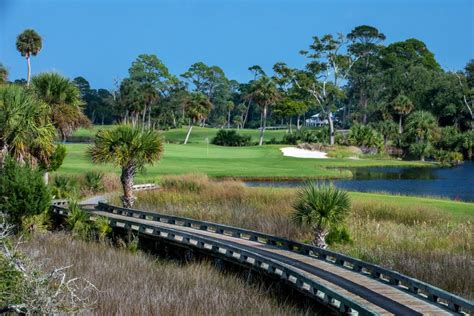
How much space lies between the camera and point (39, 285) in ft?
31.4

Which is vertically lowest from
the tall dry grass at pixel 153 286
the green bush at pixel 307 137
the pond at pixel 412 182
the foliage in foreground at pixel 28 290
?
the tall dry grass at pixel 153 286

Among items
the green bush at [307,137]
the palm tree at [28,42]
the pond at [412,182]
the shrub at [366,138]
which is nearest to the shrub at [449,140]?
the shrub at [366,138]

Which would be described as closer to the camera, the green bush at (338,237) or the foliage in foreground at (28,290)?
the foliage in foreground at (28,290)

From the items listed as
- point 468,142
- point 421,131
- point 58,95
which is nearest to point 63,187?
point 58,95

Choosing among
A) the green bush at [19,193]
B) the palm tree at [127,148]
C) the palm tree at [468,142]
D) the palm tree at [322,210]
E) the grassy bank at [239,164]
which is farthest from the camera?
the palm tree at [468,142]

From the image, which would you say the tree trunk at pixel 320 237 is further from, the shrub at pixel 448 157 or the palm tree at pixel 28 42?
the shrub at pixel 448 157

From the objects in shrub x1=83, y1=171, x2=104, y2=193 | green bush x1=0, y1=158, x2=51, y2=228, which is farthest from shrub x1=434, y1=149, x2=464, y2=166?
green bush x1=0, y1=158, x2=51, y2=228

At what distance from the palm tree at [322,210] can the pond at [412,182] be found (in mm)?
23080

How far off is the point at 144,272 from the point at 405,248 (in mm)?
9528

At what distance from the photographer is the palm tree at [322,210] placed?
22.0 metres

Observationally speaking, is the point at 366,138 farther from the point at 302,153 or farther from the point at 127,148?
the point at 127,148

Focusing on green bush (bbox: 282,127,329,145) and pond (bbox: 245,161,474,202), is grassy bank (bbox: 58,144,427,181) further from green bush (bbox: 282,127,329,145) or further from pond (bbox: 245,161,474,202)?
green bush (bbox: 282,127,329,145)

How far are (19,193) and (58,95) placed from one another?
10.0 m

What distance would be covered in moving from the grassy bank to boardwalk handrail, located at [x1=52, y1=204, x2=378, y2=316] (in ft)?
53.4
